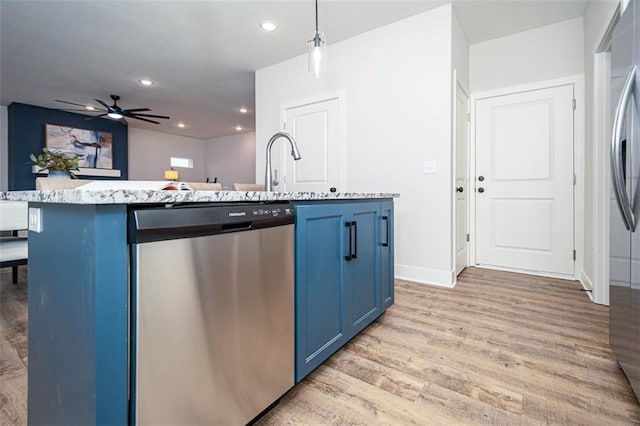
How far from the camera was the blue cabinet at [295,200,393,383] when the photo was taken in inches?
49.6

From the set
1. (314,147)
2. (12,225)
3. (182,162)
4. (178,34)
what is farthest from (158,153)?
(12,225)

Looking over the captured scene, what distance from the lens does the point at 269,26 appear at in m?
A: 3.17

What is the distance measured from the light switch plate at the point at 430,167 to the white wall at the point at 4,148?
294 inches

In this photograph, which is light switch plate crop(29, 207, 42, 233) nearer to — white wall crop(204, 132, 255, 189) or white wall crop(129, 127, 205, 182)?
white wall crop(204, 132, 255, 189)

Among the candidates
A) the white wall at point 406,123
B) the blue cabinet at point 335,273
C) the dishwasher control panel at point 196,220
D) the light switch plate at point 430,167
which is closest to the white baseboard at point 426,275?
the white wall at point 406,123

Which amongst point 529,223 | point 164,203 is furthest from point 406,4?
point 164,203

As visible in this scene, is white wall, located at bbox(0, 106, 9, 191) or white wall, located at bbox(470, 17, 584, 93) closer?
white wall, located at bbox(470, 17, 584, 93)

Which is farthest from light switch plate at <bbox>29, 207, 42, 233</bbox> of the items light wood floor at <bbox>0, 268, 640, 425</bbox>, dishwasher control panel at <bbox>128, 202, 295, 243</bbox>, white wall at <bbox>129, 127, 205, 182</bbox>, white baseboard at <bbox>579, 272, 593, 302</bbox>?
white wall at <bbox>129, 127, 205, 182</bbox>

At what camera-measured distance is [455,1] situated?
2.76 metres

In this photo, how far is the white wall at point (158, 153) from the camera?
25.0 ft

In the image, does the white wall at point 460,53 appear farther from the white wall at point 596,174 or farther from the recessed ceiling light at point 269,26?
the recessed ceiling light at point 269,26

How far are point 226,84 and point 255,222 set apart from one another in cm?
462

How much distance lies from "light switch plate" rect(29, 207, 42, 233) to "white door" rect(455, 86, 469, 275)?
10.1 ft

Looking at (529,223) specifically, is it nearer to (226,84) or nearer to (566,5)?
(566,5)
